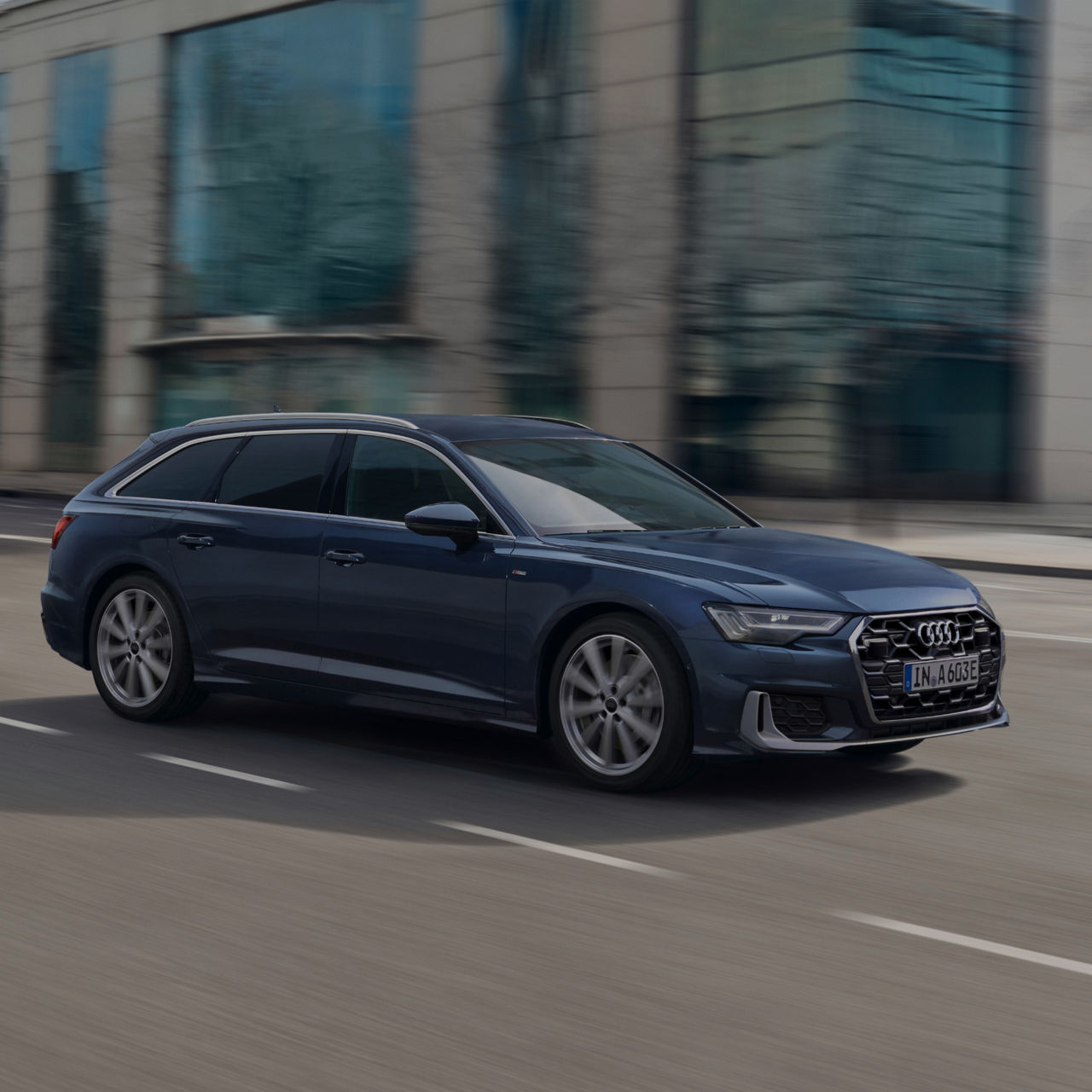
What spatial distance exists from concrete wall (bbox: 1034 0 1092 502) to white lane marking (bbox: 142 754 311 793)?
2683cm

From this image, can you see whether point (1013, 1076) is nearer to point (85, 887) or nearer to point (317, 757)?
point (85, 887)

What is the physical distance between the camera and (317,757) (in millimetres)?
7520

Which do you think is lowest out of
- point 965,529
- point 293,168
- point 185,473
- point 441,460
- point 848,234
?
point 965,529

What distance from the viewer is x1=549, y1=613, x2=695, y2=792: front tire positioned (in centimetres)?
652

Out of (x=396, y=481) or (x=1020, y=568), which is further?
(x=1020, y=568)

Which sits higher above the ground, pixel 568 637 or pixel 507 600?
pixel 507 600

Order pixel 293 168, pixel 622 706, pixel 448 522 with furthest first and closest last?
pixel 293 168 < pixel 448 522 < pixel 622 706

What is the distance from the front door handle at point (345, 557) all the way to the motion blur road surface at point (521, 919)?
2.70 ft

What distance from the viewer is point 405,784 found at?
693 centimetres

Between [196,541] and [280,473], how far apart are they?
1.64ft

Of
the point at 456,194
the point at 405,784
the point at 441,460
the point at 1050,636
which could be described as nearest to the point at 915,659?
the point at 405,784

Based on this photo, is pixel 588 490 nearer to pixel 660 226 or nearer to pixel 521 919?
pixel 521 919

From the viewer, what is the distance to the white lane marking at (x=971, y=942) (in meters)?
4.60

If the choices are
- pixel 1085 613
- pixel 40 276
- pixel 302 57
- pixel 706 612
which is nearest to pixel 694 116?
pixel 302 57
